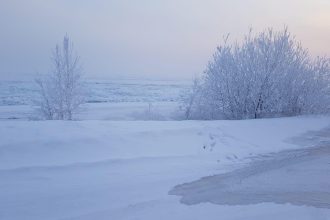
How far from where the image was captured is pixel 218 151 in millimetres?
9766

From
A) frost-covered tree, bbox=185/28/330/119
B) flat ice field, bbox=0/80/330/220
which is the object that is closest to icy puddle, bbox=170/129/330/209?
flat ice field, bbox=0/80/330/220

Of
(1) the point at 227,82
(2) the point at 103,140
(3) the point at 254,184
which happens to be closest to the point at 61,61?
(1) the point at 227,82

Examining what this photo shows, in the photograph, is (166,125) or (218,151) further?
(166,125)

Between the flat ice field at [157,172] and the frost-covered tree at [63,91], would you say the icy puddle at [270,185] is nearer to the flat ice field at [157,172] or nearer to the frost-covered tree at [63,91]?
the flat ice field at [157,172]

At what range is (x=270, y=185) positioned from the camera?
7199mm

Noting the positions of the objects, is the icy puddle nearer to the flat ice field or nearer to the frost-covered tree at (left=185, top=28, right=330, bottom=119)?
the flat ice field

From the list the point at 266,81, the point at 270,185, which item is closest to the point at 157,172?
the point at 270,185

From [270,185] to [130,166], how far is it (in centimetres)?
261

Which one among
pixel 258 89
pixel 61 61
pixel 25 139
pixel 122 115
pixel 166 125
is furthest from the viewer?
pixel 122 115

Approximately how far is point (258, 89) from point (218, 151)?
27.2 feet

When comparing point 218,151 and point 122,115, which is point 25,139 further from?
point 122,115

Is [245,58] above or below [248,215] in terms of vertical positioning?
above

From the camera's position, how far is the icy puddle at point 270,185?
637 cm

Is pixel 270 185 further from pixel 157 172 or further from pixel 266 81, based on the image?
pixel 266 81
